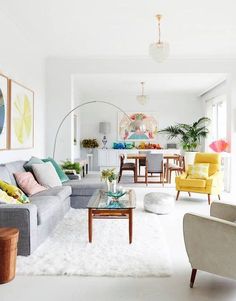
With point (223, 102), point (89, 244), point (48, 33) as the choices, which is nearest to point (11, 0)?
point (48, 33)

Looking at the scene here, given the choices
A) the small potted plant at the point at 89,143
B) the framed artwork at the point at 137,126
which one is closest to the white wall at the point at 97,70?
the small potted plant at the point at 89,143

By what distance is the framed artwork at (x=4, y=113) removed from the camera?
15.3 ft

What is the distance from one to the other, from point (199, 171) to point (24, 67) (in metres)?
3.63

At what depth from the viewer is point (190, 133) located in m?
10.6

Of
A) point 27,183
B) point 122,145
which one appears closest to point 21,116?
point 27,183

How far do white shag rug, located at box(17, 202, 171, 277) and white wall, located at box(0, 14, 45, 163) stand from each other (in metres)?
1.66

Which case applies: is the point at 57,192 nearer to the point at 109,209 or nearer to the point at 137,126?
the point at 109,209

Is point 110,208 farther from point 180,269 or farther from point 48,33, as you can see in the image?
point 48,33

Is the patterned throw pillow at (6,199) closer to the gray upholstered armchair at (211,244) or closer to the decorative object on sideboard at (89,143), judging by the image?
the gray upholstered armchair at (211,244)

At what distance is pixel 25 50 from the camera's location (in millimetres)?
5812

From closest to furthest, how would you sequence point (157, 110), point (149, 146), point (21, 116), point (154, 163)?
point (21, 116) → point (154, 163) → point (149, 146) → point (157, 110)

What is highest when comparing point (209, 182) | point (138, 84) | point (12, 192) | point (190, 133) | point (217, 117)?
point (138, 84)

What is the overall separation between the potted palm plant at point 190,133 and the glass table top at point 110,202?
6.43 meters

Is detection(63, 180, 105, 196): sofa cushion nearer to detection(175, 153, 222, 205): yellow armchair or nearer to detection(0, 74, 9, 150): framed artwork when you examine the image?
detection(0, 74, 9, 150): framed artwork
